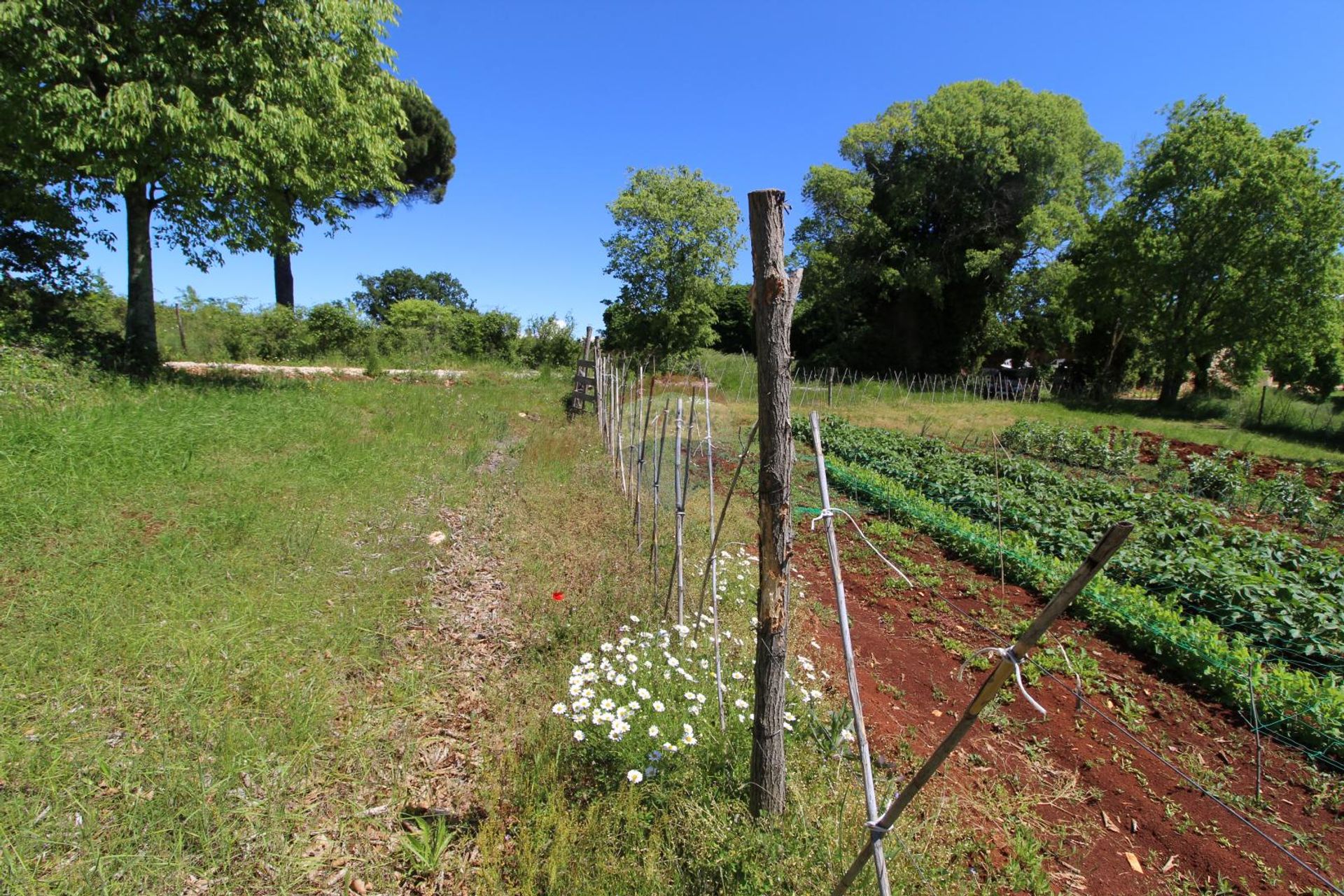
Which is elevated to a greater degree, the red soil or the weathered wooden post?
the weathered wooden post

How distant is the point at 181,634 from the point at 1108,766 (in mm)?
5406

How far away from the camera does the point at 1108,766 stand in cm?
335

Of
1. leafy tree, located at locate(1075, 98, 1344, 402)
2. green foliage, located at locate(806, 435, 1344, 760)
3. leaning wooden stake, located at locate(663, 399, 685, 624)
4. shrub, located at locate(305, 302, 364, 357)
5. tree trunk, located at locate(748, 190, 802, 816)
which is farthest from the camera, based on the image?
leafy tree, located at locate(1075, 98, 1344, 402)

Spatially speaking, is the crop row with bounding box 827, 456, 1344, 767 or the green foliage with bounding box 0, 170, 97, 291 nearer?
the crop row with bounding box 827, 456, 1344, 767

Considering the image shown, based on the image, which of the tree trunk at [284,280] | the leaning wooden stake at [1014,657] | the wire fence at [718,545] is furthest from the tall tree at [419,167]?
the leaning wooden stake at [1014,657]

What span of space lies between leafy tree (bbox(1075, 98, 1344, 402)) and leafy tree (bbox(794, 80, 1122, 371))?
3167mm

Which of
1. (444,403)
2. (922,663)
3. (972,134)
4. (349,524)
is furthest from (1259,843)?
(972,134)

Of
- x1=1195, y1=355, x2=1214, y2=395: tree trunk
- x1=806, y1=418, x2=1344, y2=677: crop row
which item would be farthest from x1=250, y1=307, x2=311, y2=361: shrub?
x1=1195, y1=355, x2=1214, y2=395: tree trunk

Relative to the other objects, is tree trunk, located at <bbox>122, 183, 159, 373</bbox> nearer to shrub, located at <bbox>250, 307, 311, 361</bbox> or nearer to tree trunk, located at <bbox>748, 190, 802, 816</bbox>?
shrub, located at <bbox>250, 307, 311, 361</bbox>

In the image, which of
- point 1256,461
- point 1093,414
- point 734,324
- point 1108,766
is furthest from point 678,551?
point 734,324

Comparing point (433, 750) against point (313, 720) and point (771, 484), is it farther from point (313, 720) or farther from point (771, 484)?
point (771, 484)

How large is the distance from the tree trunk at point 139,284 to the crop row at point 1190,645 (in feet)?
40.6

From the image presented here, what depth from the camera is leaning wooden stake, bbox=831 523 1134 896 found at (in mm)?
1112

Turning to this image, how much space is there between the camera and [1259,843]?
9.54 feet
